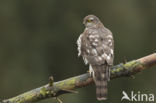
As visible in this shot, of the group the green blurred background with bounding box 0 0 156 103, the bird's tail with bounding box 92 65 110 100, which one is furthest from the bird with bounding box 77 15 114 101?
the green blurred background with bounding box 0 0 156 103

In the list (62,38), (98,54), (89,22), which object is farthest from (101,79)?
(62,38)

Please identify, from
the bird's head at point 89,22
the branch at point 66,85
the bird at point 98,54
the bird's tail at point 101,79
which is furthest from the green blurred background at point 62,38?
the branch at point 66,85

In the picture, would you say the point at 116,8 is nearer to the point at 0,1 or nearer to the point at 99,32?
the point at 0,1

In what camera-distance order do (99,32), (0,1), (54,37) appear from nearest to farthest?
1. (99,32)
2. (0,1)
3. (54,37)

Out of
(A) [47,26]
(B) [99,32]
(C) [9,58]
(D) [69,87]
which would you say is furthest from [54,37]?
(D) [69,87]

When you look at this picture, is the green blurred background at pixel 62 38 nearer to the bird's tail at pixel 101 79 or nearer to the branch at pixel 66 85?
the bird's tail at pixel 101 79

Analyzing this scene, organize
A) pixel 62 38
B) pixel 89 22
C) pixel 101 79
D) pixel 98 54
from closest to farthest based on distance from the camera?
pixel 101 79 < pixel 98 54 < pixel 89 22 < pixel 62 38

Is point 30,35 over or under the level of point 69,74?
over

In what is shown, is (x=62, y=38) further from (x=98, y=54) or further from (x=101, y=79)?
(x=101, y=79)
